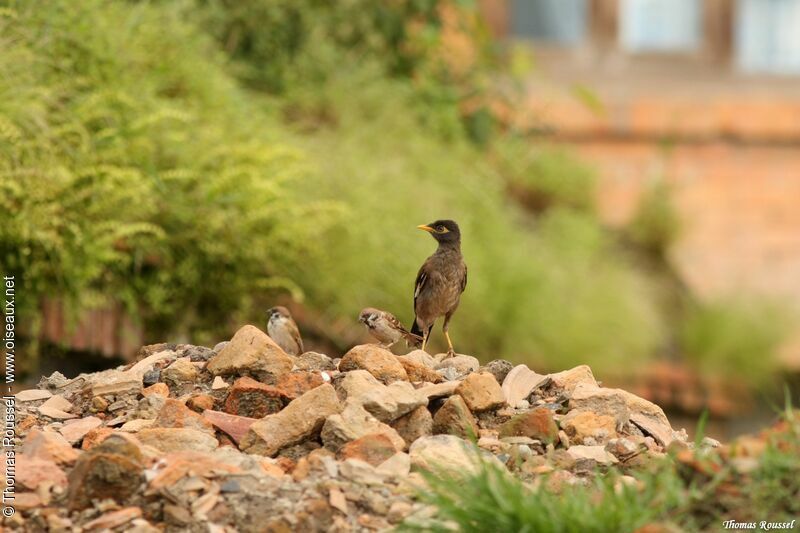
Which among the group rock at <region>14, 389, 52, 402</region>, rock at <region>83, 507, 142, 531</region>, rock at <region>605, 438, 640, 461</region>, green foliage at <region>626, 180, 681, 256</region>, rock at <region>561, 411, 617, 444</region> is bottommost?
green foliage at <region>626, 180, 681, 256</region>

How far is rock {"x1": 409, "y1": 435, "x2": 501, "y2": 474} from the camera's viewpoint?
3.51 meters

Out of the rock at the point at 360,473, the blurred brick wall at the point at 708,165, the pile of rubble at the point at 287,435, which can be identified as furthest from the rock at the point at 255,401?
the blurred brick wall at the point at 708,165

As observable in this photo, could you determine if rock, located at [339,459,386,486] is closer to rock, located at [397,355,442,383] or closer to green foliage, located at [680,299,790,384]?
rock, located at [397,355,442,383]

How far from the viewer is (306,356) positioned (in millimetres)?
4293

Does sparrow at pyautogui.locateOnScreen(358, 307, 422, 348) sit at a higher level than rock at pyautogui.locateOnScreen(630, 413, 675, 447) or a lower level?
higher

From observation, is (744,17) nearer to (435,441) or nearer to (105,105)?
(105,105)

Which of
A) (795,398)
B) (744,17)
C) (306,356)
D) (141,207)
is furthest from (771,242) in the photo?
(306,356)

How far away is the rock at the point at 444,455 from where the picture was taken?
351cm

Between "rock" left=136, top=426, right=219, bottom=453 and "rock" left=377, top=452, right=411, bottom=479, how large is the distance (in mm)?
486

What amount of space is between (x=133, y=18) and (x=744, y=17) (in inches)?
311

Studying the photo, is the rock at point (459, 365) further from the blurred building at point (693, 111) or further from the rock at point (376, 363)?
the blurred building at point (693, 111)

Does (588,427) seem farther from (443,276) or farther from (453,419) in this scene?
(443,276)

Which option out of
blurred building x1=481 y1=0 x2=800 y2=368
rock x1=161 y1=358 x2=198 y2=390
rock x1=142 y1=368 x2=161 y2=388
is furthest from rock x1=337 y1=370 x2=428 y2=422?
blurred building x1=481 y1=0 x2=800 y2=368

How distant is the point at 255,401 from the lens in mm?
3924
